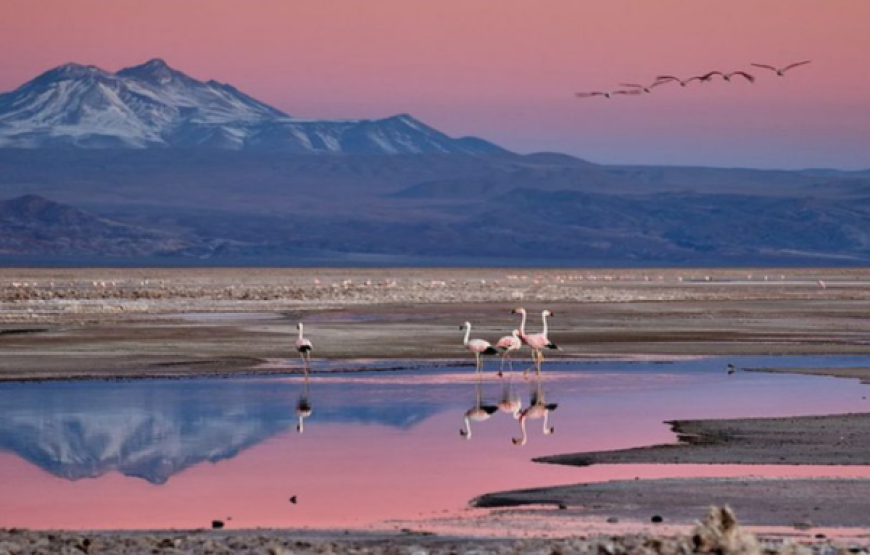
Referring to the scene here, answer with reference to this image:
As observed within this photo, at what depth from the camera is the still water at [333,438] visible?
1606 cm

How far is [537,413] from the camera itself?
2412 centimetres

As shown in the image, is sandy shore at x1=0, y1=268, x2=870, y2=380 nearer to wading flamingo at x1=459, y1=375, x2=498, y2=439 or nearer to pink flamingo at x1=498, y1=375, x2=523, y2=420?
pink flamingo at x1=498, y1=375, x2=523, y2=420

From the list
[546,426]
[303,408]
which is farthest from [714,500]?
[303,408]

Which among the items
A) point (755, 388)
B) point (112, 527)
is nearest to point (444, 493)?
point (112, 527)

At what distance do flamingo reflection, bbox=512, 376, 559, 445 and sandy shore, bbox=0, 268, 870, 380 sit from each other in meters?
7.38

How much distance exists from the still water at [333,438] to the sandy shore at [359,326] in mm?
4741

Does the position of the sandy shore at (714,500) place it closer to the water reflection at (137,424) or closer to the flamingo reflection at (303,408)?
the water reflection at (137,424)

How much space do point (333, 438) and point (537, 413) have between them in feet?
13.1

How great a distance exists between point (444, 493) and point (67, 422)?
7.89 m

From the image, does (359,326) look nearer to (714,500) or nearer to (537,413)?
(537,413)

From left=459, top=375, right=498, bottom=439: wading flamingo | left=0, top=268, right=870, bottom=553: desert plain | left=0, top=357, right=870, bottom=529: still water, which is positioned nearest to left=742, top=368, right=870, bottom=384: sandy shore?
left=0, top=268, right=870, bottom=553: desert plain

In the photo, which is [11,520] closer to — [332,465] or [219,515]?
[219,515]

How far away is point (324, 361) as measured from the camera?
34.4 metres

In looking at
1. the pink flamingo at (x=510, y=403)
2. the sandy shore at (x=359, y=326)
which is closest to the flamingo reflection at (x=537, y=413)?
the pink flamingo at (x=510, y=403)
